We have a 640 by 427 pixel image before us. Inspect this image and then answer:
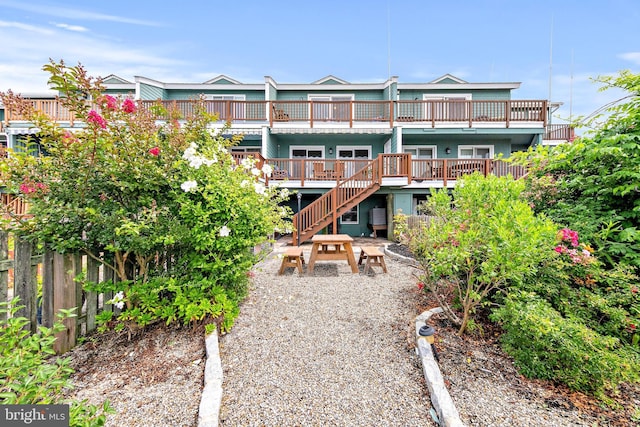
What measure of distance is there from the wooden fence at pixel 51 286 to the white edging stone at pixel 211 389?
1512 millimetres

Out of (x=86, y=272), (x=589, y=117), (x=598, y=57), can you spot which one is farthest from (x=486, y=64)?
(x=86, y=272)

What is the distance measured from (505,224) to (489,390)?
4.99ft

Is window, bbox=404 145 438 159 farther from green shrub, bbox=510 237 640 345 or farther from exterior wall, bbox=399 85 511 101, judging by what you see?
green shrub, bbox=510 237 640 345

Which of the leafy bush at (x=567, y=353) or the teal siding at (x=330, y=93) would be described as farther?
the teal siding at (x=330, y=93)

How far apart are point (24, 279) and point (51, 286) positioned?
0.24 m

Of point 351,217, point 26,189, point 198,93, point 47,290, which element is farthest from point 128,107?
point 198,93

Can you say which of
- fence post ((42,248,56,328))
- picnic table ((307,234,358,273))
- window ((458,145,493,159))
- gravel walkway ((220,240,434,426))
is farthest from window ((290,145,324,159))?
fence post ((42,248,56,328))

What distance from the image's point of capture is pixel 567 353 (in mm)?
2359

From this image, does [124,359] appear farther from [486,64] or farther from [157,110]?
[486,64]

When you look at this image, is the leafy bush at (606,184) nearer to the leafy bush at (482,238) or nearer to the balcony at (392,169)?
the leafy bush at (482,238)

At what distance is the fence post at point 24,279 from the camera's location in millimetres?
2725

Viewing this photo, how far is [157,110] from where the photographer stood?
2975 mm

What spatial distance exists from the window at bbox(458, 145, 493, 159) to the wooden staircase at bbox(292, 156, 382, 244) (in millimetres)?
7041

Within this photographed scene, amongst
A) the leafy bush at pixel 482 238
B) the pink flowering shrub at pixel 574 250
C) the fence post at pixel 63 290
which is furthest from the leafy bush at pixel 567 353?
the fence post at pixel 63 290
